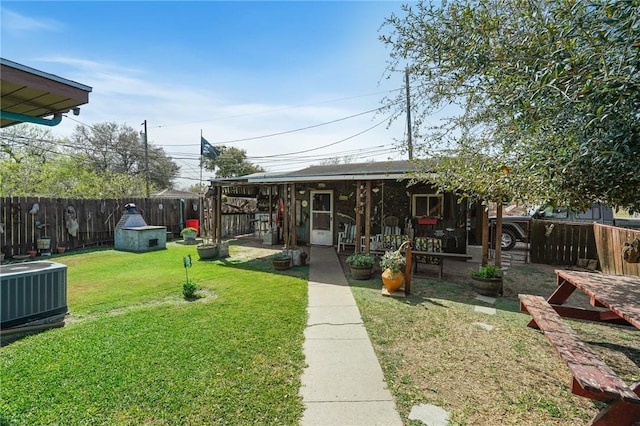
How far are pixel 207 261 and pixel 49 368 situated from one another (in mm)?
5292

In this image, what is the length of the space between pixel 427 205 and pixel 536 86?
7.46 m

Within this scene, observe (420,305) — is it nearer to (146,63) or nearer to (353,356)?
(353,356)

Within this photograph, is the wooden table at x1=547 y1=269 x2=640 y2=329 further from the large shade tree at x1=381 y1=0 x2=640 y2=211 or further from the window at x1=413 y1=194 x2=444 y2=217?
the window at x1=413 y1=194 x2=444 y2=217

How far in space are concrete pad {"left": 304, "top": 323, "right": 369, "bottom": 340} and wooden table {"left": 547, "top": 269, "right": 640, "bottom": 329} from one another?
2.31m

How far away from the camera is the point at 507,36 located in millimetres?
2291

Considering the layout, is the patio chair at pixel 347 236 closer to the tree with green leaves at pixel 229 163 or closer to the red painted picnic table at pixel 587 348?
the red painted picnic table at pixel 587 348

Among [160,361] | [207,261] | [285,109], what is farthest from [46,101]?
[285,109]

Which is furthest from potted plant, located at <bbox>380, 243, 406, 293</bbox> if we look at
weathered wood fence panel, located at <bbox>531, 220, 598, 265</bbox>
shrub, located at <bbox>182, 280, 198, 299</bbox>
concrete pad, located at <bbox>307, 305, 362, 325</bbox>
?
weathered wood fence panel, located at <bbox>531, 220, 598, 265</bbox>

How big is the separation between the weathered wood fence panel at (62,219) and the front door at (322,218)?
6645mm

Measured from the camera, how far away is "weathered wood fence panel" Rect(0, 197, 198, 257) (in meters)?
8.18

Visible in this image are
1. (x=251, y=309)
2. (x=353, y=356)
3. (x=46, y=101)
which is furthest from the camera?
(x=251, y=309)

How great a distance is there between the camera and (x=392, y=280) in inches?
201

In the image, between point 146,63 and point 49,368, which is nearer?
point 49,368

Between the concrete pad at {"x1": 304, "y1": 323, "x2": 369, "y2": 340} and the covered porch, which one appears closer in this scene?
the concrete pad at {"x1": 304, "y1": 323, "x2": 369, "y2": 340}
